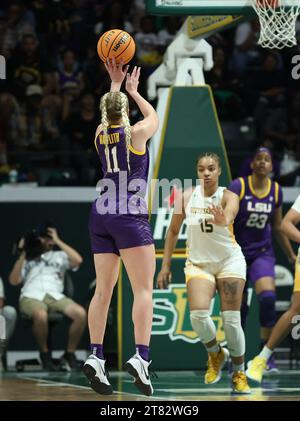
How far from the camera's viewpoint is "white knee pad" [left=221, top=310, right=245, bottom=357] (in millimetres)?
10047

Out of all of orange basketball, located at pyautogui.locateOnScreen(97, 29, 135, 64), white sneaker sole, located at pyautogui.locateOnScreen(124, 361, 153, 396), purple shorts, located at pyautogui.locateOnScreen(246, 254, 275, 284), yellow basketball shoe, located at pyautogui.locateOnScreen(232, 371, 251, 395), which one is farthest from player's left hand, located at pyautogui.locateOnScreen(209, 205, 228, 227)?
purple shorts, located at pyautogui.locateOnScreen(246, 254, 275, 284)

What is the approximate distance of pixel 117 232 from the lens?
8.42 m

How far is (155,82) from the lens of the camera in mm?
12984

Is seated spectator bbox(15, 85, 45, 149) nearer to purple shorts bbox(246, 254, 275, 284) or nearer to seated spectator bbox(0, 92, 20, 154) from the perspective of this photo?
seated spectator bbox(0, 92, 20, 154)

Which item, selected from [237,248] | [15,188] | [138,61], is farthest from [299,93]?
[237,248]

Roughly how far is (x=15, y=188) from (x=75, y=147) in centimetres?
130

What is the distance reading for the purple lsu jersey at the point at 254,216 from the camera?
11867 millimetres

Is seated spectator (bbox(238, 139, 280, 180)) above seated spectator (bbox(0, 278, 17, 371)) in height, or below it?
above

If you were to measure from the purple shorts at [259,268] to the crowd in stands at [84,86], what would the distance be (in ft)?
8.04

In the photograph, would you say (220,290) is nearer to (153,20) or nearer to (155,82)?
(155,82)

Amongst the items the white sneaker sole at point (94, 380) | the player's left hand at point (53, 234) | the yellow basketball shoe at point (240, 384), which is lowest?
the yellow basketball shoe at point (240, 384)

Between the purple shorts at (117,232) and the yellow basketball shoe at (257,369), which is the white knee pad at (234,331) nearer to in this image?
the yellow basketball shoe at (257,369)

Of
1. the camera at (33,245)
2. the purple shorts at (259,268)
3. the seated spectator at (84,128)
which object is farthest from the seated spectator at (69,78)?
the purple shorts at (259,268)

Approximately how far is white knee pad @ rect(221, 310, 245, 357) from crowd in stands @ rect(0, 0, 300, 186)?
4.50 metres
